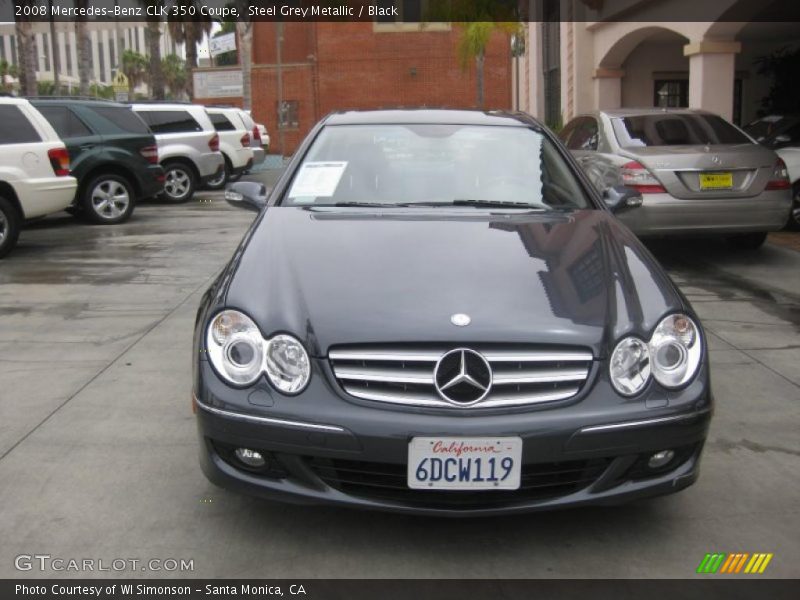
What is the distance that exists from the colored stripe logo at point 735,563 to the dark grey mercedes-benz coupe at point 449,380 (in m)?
0.27

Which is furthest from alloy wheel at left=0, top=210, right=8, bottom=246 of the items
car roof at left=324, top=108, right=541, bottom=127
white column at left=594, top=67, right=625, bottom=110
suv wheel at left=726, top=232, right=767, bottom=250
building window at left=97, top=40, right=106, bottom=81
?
building window at left=97, top=40, right=106, bottom=81

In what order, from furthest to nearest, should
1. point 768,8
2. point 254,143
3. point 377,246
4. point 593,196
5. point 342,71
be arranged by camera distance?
point 342,71 < point 254,143 < point 768,8 < point 593,196 < point 377,246

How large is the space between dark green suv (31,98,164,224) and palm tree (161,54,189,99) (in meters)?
63.1

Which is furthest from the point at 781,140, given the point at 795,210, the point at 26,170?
the point at 26,170

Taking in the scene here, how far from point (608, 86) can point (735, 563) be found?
16820mm

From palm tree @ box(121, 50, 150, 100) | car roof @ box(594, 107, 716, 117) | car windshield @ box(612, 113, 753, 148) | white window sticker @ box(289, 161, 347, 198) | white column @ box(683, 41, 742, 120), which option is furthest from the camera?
palm tree @ box(121, 50, 150, 100)

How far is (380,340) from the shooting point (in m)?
3.15

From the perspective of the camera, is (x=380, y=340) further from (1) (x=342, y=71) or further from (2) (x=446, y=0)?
(1) (x=342, y=71)

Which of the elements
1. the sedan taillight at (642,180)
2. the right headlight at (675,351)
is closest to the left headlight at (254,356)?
the right headlight at (675,351)

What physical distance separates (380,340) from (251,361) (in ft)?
1.50

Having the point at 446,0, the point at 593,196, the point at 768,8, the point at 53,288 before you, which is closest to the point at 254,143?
the point at 446,0

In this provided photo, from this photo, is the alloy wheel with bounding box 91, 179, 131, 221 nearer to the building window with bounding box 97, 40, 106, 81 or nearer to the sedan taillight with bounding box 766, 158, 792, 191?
the sedan taillight with bounding box 766, 158, 792, 191

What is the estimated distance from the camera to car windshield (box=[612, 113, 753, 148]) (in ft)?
30.0

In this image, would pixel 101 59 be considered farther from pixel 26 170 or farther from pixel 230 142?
pixel 26 170
